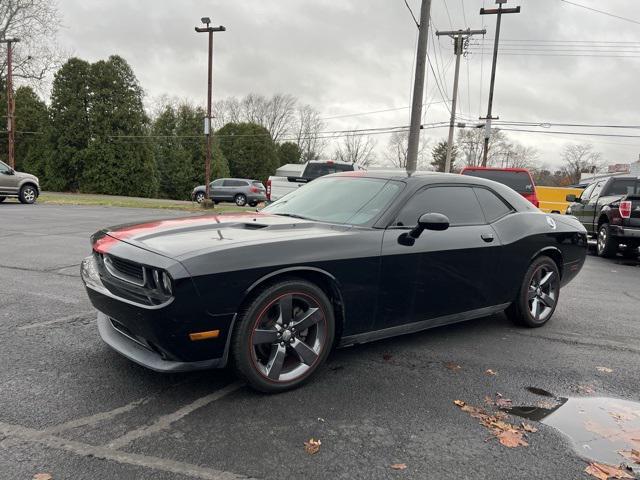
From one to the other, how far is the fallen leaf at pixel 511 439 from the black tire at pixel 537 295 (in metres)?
2.10

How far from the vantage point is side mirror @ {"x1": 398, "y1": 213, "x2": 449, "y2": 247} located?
11.4 ft

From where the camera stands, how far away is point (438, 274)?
3.75 metres

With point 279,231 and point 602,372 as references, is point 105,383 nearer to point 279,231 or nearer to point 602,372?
point 279,231

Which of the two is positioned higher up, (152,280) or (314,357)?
(152,280)

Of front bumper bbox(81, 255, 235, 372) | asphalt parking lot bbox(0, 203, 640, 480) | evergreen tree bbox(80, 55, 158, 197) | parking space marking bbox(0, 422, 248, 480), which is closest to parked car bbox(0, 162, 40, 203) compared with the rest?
evergreen tree bbox(80, 55, 158, 197)

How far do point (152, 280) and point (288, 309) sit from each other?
2.84 ft

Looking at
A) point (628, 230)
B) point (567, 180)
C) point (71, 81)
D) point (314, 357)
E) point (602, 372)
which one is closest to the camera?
point (314, 357)

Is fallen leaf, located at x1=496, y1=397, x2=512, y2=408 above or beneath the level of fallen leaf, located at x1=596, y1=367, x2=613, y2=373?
above

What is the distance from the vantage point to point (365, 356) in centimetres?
376

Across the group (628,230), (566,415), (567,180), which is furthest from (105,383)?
(567,180)

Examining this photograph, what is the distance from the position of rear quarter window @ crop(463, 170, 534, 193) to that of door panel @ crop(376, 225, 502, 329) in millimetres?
8493

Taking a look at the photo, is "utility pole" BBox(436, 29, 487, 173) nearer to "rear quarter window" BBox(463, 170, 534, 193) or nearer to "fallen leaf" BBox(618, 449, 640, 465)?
"rear quarter window" BBox(463, 170, 534, 193)

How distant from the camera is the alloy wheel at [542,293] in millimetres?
4680

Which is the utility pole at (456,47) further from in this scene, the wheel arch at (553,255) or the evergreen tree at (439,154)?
the evergreen tree at (439,154)
